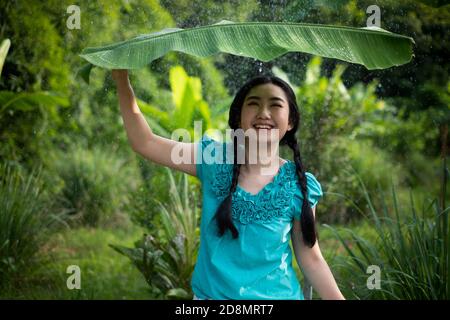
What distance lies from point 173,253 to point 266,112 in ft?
6.97

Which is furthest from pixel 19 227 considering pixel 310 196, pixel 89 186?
pixel 310 196

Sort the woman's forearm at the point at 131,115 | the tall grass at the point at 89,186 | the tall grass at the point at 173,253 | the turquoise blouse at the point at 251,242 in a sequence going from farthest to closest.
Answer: the tall grass at the point at 89,186
the tall grass at the point at 173,253
the woman's forearm at the point at 131,115
the turquoise blouse at the point at 251,242

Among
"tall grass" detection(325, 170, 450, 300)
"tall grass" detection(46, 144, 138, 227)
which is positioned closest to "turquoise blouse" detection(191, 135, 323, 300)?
"tall grass" detection(325, 170, 450, 300)

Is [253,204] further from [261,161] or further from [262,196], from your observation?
[261,161]

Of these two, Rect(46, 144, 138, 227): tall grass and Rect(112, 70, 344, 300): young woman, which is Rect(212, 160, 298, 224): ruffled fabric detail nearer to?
Rect(112, 70, 344, 300): young woman

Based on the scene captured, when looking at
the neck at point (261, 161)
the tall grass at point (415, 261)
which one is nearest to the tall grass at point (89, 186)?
the tall grass at point (415, 261)

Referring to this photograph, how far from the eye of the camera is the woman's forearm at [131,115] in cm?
212

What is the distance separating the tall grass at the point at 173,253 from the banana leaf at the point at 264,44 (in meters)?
→ 1.98

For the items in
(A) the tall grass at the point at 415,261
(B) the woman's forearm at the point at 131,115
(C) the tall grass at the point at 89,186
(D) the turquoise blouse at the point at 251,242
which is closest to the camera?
(D) the turquoise blouse at the point at 251,242

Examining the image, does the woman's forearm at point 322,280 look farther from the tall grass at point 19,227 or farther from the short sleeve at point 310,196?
the tall grass at point 19,227

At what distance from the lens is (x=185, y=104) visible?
4.91 m

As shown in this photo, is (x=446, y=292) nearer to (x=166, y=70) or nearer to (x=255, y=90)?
(x=255, y=90)

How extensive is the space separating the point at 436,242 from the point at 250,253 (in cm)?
163
